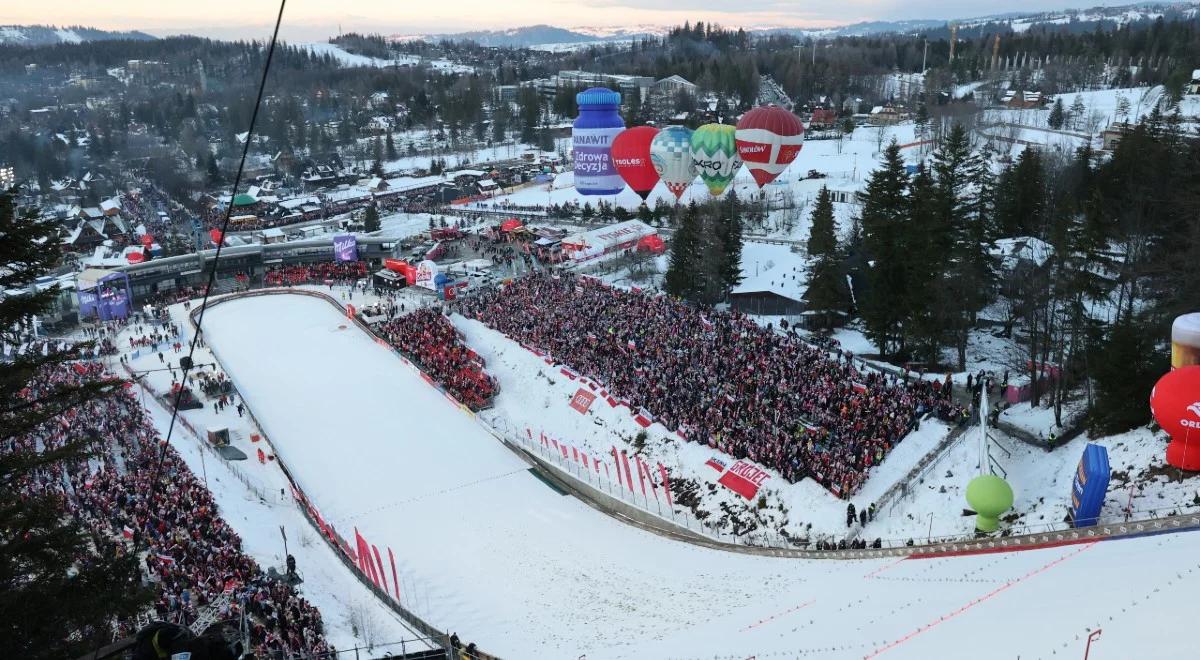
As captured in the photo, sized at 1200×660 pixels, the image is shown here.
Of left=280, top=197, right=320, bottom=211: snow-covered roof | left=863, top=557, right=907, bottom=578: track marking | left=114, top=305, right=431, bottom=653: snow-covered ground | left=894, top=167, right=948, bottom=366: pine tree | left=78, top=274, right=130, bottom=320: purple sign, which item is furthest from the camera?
left=280, top=197, right=320, bottom=211: snow-covered roof

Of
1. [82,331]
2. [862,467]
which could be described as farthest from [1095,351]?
[82,331]

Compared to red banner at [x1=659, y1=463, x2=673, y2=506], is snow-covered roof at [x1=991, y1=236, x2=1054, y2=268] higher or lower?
higher

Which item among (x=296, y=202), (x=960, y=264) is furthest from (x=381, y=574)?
(x=296, y=202)

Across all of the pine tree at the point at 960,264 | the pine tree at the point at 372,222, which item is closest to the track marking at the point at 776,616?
the pine tree at the point at 960,264

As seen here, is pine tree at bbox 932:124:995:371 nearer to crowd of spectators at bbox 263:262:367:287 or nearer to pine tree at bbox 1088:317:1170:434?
pine tree at bbox 1088:317:1170:434

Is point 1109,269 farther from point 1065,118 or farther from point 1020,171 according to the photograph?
point 1065,118

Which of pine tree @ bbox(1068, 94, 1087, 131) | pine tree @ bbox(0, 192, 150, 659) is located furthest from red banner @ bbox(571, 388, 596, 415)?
pine tree @ bbox(1068, 94, 1087, 131)

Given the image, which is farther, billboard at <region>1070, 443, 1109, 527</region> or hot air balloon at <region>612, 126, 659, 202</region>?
hot air balloon at <region>612, 126, 659, 202</region>
